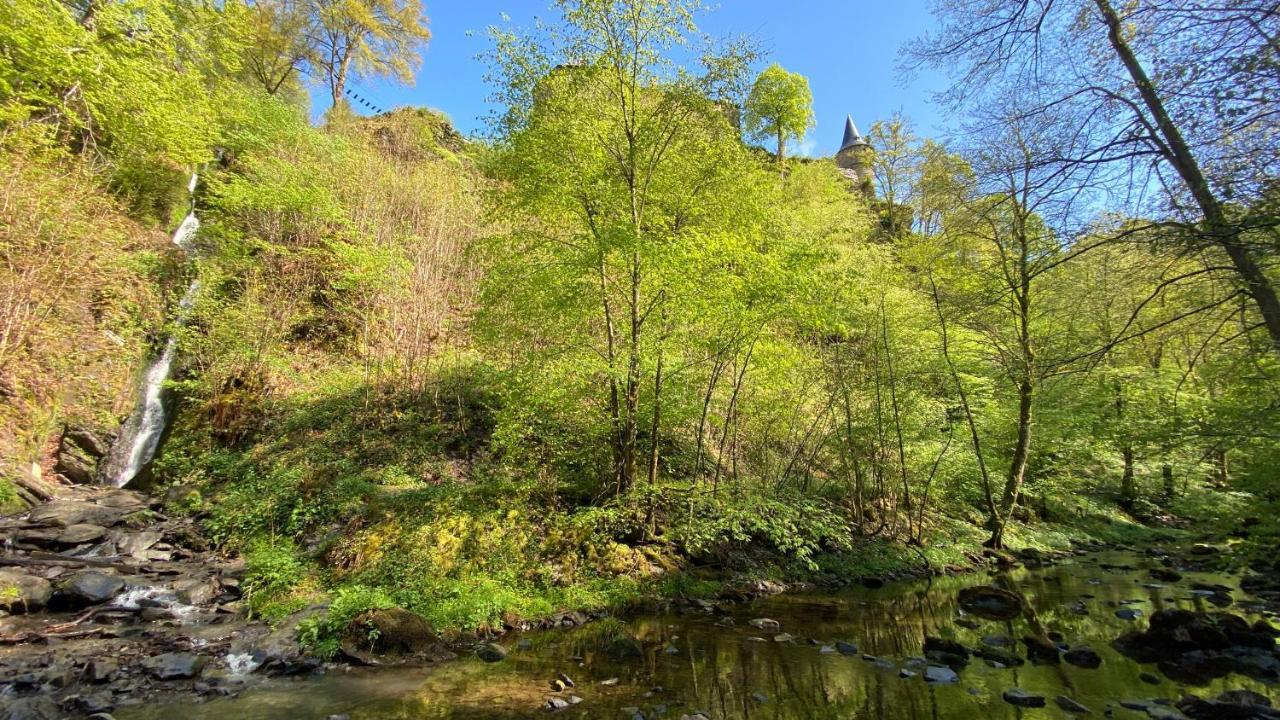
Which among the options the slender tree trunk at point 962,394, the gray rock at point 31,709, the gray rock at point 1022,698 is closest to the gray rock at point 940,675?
the gray rock at point 1022,698

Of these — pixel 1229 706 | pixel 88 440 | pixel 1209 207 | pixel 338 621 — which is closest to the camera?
pixel 1209 207

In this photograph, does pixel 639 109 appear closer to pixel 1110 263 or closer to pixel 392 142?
pixel 1110 263

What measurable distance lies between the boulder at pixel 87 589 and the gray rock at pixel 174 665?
184 centimetres

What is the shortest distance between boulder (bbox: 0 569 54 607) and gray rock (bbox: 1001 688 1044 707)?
33.7 feet

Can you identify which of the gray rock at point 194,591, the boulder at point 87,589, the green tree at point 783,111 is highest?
the green tree at point 783,111

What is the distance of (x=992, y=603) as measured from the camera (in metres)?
8.44

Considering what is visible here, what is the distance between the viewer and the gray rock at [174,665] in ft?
16.9

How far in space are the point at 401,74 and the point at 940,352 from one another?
1040 inches

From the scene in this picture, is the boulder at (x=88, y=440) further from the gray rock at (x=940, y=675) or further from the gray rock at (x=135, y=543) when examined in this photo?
the gray rock at (x=940, y=675)

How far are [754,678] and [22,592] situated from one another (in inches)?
319

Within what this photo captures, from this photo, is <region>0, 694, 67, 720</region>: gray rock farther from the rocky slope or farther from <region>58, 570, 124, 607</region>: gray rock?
<region>58, 570, 124, 607</region>: gray rock

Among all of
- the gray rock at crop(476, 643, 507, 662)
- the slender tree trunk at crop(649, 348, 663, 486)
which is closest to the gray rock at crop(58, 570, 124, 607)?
the gray rock at crop(476, 643, 507, 662)

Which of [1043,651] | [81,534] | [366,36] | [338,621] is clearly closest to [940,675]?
[1043,651]

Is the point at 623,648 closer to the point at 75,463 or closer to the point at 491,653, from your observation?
the point at 491,653
